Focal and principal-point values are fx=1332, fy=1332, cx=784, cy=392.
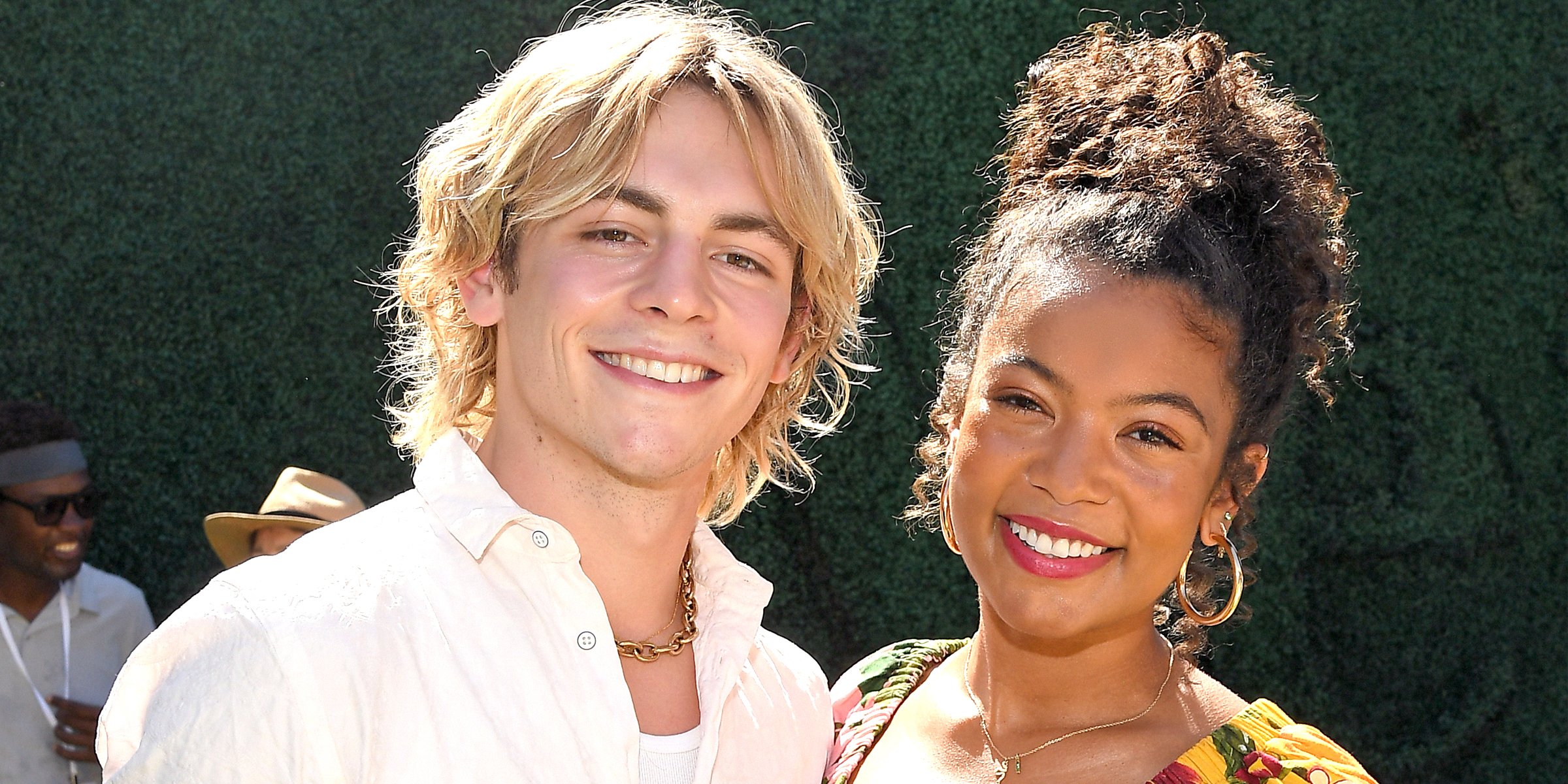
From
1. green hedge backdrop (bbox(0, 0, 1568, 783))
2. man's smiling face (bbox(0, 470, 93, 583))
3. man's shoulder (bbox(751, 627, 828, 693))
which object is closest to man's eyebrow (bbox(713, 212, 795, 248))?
man's shoulder (bbox(751, 627, 828, 693))

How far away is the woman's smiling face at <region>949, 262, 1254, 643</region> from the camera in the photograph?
2033 mm

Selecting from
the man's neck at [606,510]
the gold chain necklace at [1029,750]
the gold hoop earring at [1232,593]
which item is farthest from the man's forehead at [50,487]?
the gold hoop earring at [1232,593]

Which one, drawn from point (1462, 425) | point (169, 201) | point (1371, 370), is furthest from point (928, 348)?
point (169, 201)

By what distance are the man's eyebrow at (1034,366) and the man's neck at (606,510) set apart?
20.9 inches

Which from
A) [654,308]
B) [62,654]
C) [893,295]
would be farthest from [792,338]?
[62,654]

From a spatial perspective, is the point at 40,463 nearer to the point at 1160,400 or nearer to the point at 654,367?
the point at 654,367

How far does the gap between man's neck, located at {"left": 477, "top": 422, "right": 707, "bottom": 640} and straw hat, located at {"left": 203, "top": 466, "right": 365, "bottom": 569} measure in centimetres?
221

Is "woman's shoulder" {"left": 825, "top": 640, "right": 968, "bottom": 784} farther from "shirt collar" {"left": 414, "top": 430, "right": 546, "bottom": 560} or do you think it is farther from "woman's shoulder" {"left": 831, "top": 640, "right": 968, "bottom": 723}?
"shirt collar" {"left": 414, "top": 430, "right": 546, "bottom": 560}

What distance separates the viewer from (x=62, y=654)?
416cm

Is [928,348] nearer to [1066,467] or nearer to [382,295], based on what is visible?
[382,295]

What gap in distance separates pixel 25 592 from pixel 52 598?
3.0 inches

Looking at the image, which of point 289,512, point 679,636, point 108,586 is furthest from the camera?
point 108,586

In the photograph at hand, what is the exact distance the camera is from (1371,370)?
4242 mm

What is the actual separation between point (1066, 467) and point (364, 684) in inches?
41.5
